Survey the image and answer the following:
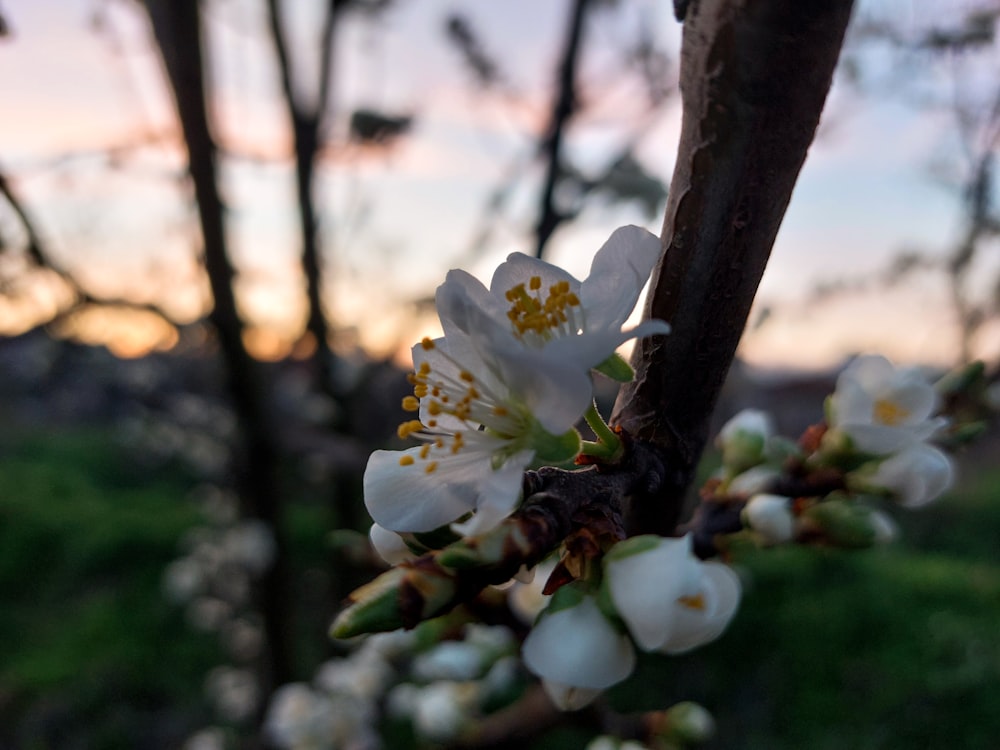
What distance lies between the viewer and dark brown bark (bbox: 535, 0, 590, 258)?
1578mm

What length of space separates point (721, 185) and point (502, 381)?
0.15 m

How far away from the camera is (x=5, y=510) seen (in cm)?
535

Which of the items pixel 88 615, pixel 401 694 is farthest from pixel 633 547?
pixel 88 615

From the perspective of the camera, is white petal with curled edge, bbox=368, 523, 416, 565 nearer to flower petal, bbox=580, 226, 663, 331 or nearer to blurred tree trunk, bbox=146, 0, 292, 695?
flower petal, bbox=580, 226, 663, 331

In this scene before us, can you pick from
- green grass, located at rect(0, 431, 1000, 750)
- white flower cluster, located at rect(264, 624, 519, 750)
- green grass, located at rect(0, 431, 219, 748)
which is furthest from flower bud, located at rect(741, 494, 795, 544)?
green grass, located at rect(0, 431, 219, 748)

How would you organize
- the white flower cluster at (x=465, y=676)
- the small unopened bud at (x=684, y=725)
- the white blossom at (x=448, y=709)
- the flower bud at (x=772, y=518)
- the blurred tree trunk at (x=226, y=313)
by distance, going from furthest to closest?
the blurred tree trunk at (x=226, y=313), the white blossom at (x=448, y=709), the white flower cluster at (x=465, y=676), the small unopened bud at (x=684, y=725), the flower bud at (x=772, y=518)

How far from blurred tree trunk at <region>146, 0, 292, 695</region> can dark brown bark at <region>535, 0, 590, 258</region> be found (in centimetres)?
74

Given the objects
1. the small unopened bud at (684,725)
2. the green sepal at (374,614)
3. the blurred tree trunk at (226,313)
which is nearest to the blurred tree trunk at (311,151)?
the blurred tree trunk at (226,313)

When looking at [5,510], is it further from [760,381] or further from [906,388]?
[906,388]

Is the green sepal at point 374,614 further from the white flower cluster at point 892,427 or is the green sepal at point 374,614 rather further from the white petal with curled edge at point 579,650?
the white flower cluster at point 892,427

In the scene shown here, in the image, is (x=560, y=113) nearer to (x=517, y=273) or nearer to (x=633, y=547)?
(x=517, y=273)

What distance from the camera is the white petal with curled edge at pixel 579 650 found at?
338mm

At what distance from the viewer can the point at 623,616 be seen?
0.34 metres

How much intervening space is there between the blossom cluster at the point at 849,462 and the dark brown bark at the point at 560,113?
41.7 inches
